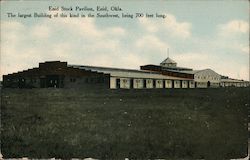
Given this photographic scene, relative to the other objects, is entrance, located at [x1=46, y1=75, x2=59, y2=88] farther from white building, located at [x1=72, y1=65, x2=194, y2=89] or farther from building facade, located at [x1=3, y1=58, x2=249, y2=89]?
white building, located at [x1=72, y1=65, x2=194, y2=89]

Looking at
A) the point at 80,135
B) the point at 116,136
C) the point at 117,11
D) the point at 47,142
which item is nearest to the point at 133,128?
the point at 116,136

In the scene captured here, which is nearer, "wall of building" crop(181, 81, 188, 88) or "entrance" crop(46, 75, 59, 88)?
"entrance" crop(46, 75, 59, 88)

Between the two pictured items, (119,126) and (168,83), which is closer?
(119,126)

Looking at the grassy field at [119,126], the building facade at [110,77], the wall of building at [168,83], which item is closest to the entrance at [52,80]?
the building facade at [110,77]

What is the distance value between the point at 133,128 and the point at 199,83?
406cm

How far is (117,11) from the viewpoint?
11578mm

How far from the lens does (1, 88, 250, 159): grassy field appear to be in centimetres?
1116

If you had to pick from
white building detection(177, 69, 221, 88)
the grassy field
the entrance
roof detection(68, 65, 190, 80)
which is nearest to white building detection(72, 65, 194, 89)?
roof detection(68, 65, 190, 80)

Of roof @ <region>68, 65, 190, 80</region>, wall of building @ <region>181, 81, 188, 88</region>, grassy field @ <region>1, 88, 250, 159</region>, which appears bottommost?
grassy field @ <region>1, 88, 250, 159</region>

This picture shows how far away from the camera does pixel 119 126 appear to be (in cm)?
1193

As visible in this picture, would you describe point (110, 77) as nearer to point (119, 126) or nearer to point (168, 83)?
point (168, 83)

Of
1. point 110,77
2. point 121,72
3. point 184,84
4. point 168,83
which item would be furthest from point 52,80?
point 184,84

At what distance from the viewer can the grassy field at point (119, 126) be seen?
1116 centimetres

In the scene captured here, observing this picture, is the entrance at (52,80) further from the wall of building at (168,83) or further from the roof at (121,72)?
the wall of building at (168,83)
